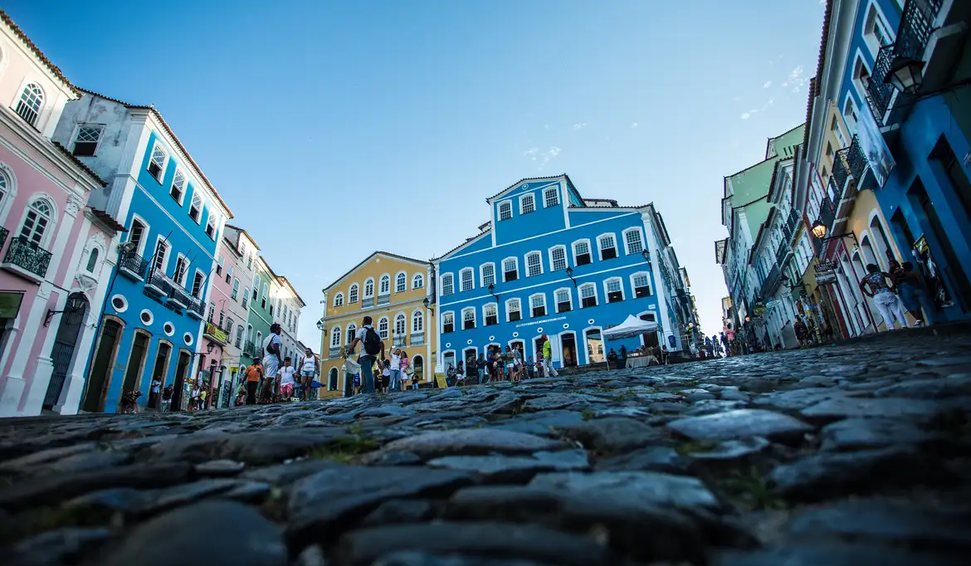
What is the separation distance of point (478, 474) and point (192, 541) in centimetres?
84

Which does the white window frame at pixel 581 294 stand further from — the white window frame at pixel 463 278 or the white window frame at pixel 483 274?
the white window frame at pixel 463 278

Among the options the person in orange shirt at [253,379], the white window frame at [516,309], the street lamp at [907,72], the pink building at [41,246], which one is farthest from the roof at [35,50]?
the white window frame at [516,309]

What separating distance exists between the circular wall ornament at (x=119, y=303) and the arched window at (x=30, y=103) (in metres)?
5.91

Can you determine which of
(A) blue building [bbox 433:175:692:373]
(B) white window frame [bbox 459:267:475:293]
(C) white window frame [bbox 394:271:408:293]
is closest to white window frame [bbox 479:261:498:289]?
(A) blue building [bbox 433:175:692:373]

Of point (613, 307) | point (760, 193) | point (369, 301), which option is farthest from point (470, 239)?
point (760, 193)

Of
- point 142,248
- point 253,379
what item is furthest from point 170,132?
point 253,379

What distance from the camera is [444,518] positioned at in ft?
4.08

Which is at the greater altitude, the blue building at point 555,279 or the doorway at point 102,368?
the blue building at point 555,279

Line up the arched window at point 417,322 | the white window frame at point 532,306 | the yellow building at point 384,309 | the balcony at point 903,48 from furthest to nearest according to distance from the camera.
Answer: the arched window at point 417,322
the yellow building at point 384,309
the white window frame at point 532,306
the balcony at point 903,48

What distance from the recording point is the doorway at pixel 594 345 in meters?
27.5

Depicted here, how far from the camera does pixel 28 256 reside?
1287 cm

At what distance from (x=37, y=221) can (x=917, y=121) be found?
22.9m

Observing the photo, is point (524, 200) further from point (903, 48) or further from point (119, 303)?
point (903, 48)

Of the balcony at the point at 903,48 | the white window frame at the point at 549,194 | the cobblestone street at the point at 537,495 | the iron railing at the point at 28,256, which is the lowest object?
the cobblestone street at the point at 537,495
